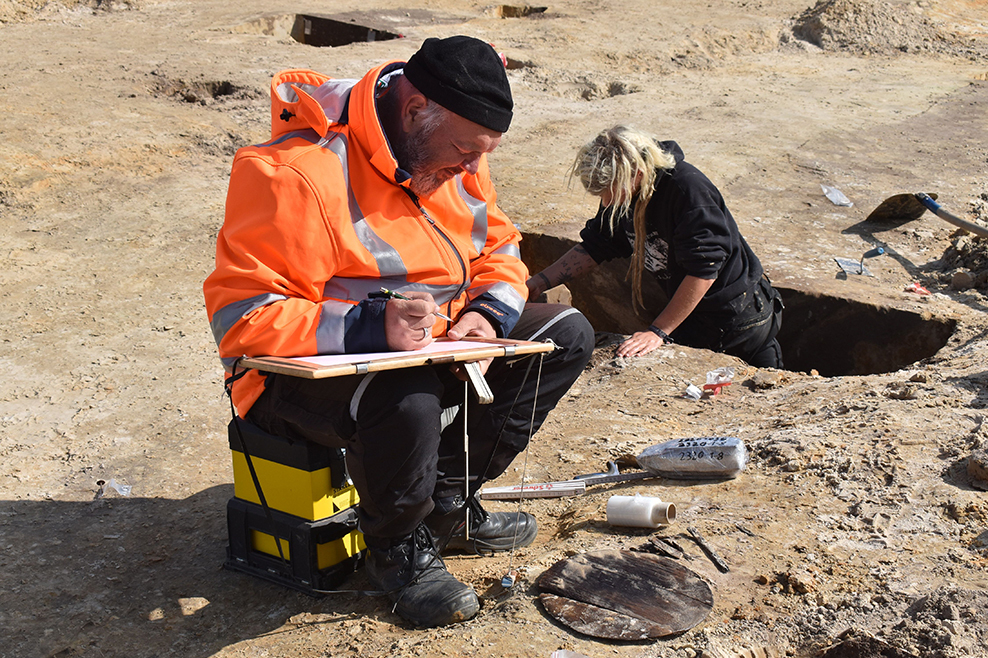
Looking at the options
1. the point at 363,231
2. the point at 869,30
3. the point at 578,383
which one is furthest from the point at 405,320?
the point at 869,30

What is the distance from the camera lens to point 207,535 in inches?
125

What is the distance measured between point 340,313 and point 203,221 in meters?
3.80

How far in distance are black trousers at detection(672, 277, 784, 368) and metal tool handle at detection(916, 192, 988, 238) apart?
1.78 meters

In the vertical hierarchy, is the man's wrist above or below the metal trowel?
below

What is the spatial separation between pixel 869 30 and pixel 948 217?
6514 mm

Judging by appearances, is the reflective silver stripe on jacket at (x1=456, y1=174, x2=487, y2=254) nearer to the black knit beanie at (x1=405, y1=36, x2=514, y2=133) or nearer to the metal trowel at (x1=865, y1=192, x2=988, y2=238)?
the black knit beanie at (x1=405, y1=36, x2=514, y2=133)

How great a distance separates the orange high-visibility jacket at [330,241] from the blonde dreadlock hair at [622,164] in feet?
3.80

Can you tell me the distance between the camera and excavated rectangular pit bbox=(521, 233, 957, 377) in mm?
4711

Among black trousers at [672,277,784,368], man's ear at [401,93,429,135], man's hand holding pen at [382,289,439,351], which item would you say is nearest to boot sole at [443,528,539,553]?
man's hand holding pen at [382,289,439,351]

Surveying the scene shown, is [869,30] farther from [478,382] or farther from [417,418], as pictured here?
[417,418]

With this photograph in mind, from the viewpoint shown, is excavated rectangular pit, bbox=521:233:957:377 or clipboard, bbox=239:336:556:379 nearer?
clipboard, bbox=239:336:556:379

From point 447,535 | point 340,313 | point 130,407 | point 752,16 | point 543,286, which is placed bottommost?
point 130,407

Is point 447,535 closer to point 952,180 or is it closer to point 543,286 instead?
point 543,286

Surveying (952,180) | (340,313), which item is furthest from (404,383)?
(952,180)
